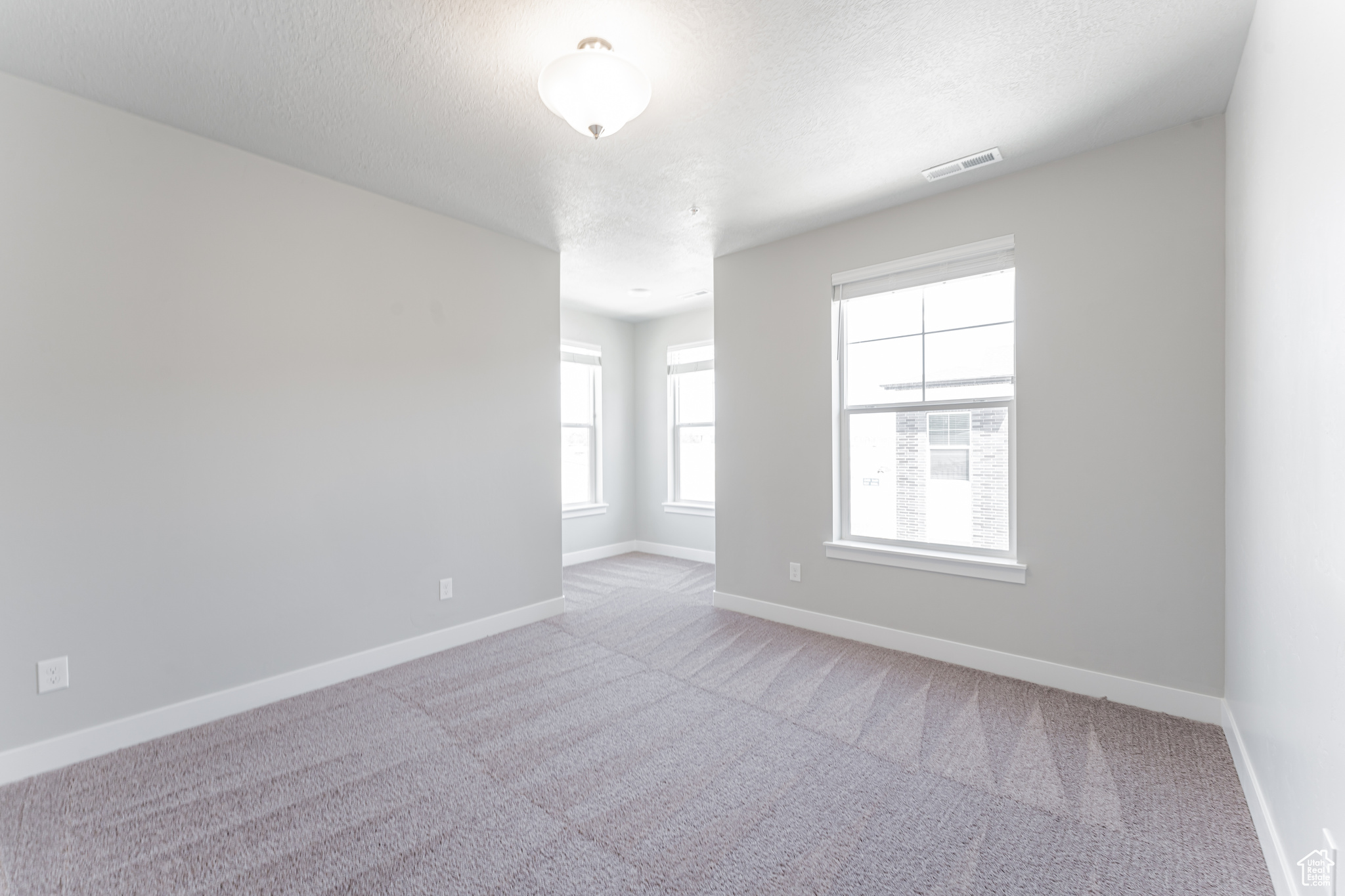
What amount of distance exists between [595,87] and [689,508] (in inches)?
177

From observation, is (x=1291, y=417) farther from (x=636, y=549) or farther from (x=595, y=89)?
(x=636, y=549)

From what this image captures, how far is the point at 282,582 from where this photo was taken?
282 cm

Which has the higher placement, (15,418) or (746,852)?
(15,418)

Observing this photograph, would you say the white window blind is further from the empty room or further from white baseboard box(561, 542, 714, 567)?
white baseboard box(561, 542, 714, 567)

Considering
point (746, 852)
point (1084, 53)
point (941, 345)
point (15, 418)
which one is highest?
point (1084, 53)

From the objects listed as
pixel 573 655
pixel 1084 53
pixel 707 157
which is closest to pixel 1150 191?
pixel 1084 53

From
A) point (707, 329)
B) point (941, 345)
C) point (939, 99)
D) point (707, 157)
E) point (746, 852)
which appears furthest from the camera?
point (707, 329)

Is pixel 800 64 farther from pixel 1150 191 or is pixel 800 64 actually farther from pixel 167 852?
pixel 167 852

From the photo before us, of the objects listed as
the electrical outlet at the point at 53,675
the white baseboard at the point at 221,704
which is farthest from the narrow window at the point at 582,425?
the electrical outlet at the point at 53,675

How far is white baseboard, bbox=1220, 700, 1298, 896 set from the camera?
1.50 meters

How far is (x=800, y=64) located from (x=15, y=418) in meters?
3.20

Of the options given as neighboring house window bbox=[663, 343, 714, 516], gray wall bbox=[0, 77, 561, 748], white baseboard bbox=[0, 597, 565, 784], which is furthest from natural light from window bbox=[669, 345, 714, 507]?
white baseboard bbox=[0, 597, 565, 784]

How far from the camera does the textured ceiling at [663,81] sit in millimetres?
1861

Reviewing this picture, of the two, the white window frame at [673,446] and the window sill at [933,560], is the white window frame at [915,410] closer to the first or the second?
the window sill at [933,560]
